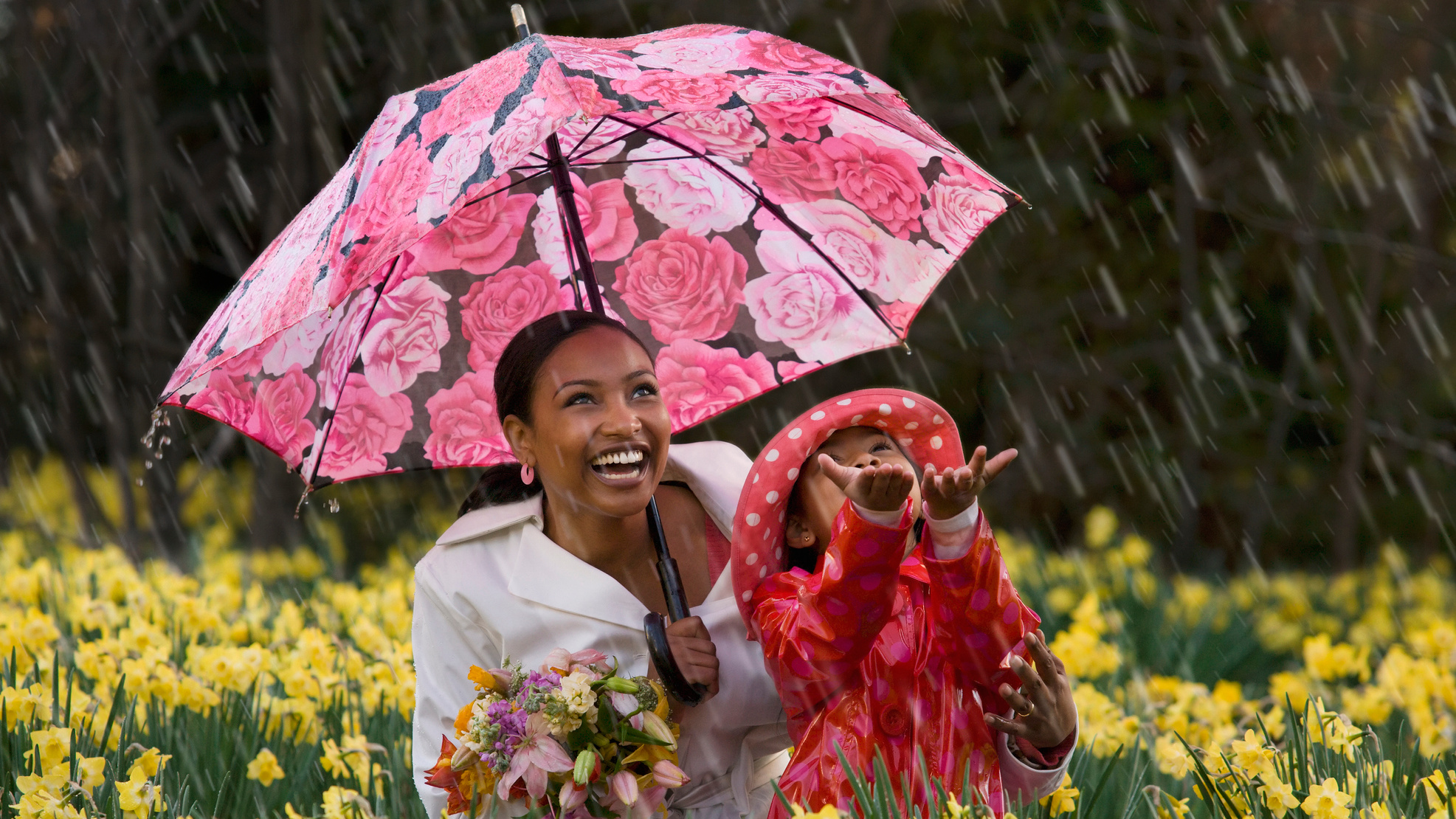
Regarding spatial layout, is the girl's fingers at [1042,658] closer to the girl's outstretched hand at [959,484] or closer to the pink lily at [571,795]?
the girl's outstretched hand at [959,484]

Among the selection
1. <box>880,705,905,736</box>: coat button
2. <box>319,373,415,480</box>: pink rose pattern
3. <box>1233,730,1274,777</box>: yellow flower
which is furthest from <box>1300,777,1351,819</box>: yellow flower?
<box>319,373,415,480</box>: pink rose pattern

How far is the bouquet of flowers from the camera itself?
214cm

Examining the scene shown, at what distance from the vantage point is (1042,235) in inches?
353

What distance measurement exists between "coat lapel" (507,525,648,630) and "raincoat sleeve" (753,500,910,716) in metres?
0.30

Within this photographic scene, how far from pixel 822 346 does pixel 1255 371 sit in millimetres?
6656

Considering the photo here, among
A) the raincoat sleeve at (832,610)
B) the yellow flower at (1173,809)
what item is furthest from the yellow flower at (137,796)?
the yellow flower at (1173,809)

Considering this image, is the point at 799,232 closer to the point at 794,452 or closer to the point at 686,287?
the point at 686,287

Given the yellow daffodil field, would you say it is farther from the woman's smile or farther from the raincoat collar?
the woman's smile

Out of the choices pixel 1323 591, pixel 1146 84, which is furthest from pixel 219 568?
pixel 1146 84

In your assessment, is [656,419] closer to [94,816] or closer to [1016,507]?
[94,816]

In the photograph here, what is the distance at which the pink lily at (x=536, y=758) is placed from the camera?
2.13m

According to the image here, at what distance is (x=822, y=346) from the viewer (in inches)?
115

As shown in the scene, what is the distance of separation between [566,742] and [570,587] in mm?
342

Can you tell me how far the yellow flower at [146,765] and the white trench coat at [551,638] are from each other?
487 millimetres
